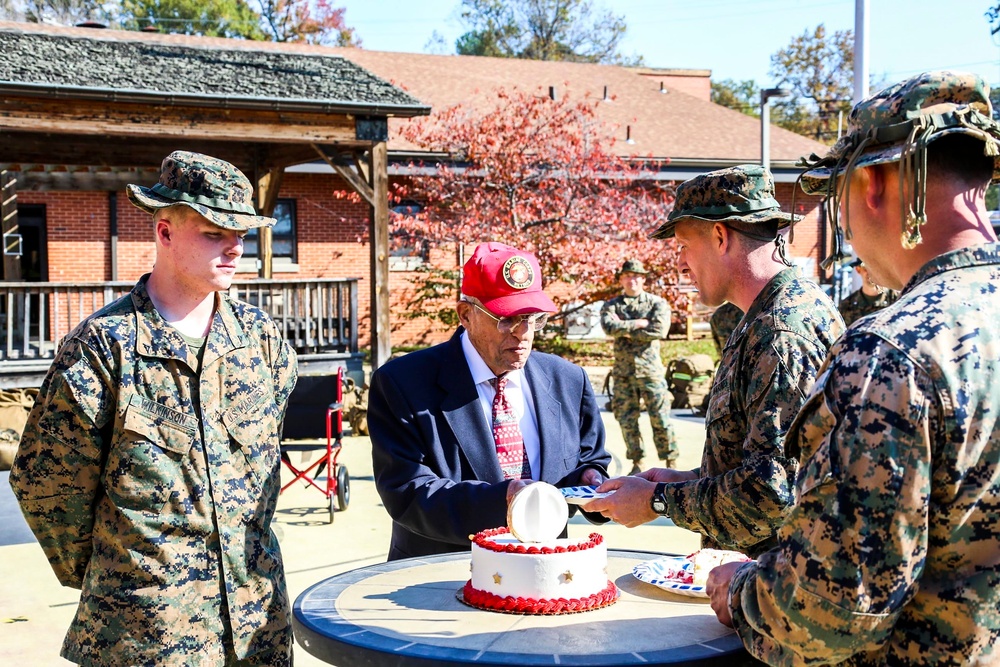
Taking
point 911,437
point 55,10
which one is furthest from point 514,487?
point 55,10

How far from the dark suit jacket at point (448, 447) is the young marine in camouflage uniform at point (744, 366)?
0.53 meters

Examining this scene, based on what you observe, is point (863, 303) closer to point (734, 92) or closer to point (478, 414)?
point (478, 414)

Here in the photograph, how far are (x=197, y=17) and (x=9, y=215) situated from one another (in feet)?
89.7

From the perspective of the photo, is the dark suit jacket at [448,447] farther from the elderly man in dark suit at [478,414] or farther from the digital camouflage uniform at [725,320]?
the digital camouflage uniform at [725,320]

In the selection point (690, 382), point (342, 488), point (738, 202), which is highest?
point (738, 202)

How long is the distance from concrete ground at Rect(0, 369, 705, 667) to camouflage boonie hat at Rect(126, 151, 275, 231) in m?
2.89

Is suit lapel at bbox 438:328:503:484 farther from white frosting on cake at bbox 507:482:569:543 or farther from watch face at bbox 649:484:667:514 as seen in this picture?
watch face at bbox 649:484:667:514

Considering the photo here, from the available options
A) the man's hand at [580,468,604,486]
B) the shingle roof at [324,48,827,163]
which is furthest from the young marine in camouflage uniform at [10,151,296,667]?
the shingle roof at [324,48,827,163]

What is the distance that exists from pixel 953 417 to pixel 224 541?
1995 mm

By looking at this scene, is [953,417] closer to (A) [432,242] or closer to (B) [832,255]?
(B) [832,255]

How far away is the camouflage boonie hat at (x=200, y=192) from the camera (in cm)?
312

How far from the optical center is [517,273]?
3648mm

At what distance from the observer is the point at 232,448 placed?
10.1 ft

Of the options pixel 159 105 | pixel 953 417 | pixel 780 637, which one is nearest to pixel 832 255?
pixel 953 417
